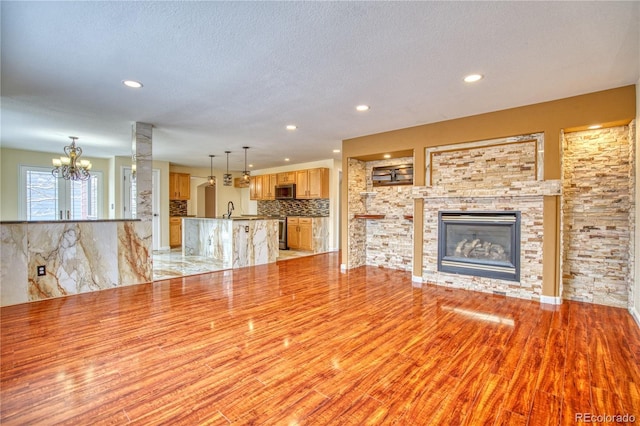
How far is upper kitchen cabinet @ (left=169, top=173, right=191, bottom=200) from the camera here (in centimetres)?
898

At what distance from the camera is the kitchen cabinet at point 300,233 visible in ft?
26.7

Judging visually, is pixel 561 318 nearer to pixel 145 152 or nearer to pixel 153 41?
pixel 153 41

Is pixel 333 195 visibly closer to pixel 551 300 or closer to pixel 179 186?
pixel 179 186

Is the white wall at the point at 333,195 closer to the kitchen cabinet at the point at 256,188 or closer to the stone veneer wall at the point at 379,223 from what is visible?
the kitchen cabinet at the point at 256,188

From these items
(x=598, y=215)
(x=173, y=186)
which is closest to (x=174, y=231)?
(x=173, y=186)

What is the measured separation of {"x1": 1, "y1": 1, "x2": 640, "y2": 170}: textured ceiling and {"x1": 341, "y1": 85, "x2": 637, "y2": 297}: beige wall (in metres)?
0.17

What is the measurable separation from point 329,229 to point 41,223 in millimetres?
5882

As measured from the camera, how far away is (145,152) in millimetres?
4809

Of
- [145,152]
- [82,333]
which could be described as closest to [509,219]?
[82,333]

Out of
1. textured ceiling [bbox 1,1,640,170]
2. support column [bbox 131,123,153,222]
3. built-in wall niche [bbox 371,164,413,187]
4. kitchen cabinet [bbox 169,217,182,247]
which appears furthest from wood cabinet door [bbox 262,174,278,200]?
textured ceiling [bbox 1,1,640,170]

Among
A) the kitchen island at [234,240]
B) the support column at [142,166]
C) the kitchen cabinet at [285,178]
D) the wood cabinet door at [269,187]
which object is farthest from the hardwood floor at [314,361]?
the wood cabinet door at [269,187]

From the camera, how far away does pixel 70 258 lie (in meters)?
4.14

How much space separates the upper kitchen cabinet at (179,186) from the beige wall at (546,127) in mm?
7007

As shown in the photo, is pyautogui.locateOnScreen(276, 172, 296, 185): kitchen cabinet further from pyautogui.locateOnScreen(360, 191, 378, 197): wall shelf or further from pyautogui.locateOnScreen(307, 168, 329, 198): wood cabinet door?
pyautogui.locateOnScreen(360, 191, 378, 197): wall shelf
